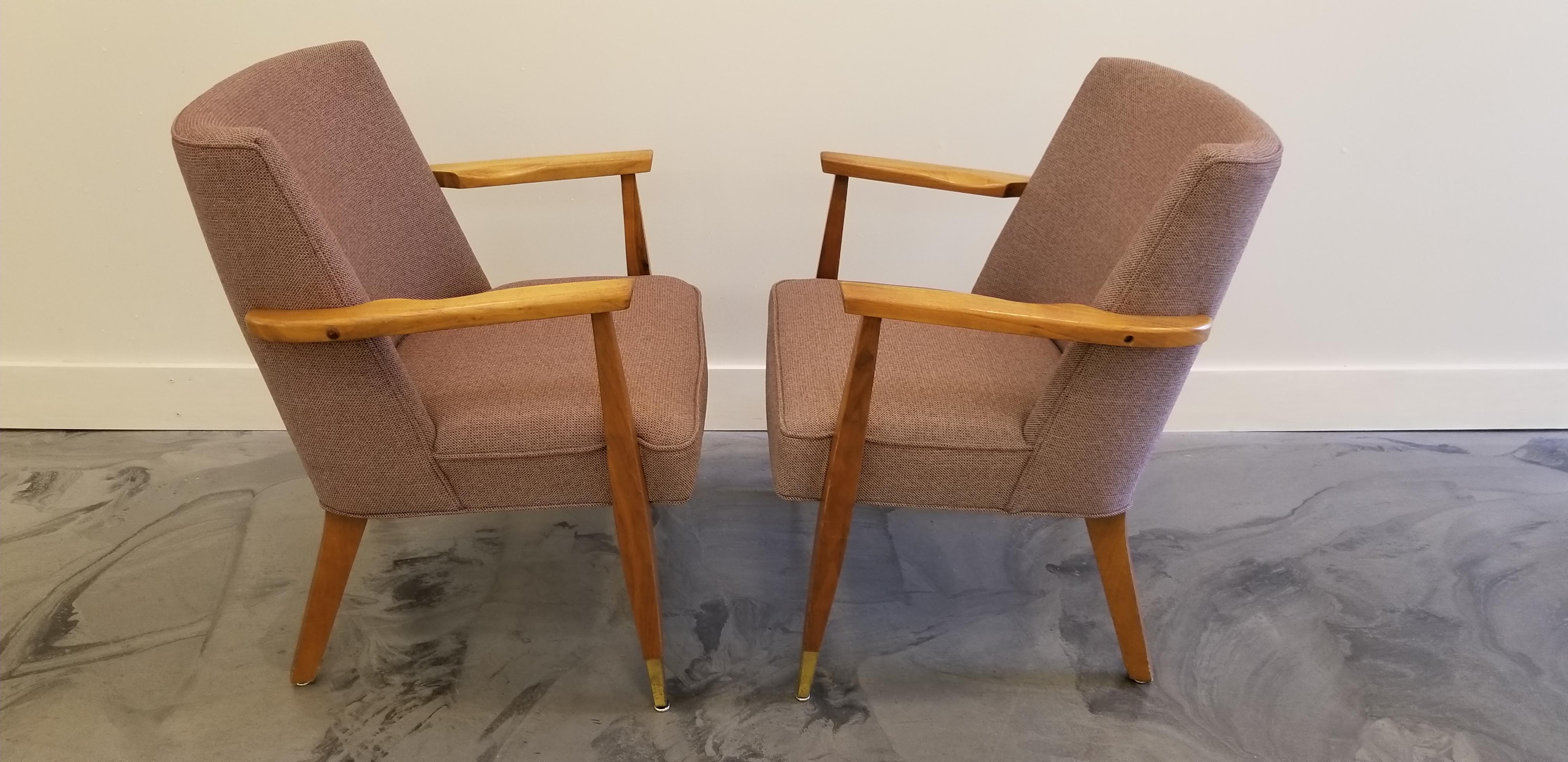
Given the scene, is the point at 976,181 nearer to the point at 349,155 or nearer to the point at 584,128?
the point at 584,128

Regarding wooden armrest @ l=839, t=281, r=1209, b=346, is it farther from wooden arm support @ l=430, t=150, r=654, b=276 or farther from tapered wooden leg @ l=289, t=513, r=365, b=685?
tapered wooden leg @ l=289, t=513, r=365, b=685

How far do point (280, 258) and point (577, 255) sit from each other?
94 cm

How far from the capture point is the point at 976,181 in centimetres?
171

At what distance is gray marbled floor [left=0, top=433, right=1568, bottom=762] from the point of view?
1.39 m

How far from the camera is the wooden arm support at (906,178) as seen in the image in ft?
5.58

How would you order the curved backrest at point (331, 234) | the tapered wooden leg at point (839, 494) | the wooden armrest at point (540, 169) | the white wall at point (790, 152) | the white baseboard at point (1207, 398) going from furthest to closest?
1. the white baseboard at point (1207, 398)
2. the white wall at point (790, 152)
3. the wooden armrest at point (540, 169)
4. the tapered wooden leg at point (839, 494)
5. the curved backrest at point (331, 234)

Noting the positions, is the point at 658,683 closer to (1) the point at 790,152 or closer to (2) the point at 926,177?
(2) the point at 926,177

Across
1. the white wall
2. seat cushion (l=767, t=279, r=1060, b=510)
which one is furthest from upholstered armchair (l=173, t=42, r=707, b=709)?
the white wall

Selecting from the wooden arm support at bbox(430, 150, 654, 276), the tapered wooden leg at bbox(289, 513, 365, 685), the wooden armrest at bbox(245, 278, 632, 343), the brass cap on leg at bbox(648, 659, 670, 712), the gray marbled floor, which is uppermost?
the wooden armrest at bbox(245, 278, 632, 343)

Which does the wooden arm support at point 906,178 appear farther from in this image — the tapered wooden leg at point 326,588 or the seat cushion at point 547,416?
the tapered wooden leg at point 326,588

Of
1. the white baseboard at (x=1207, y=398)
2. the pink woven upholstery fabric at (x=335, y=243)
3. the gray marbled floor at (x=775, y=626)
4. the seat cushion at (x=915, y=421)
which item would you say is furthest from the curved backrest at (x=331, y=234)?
the white baseboard at (x=1207, y=398)

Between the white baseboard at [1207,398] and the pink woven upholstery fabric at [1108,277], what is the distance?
824mm

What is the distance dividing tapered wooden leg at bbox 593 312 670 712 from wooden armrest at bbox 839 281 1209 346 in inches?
12.0

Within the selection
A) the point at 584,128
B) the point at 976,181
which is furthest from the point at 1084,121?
the point at 584,128
